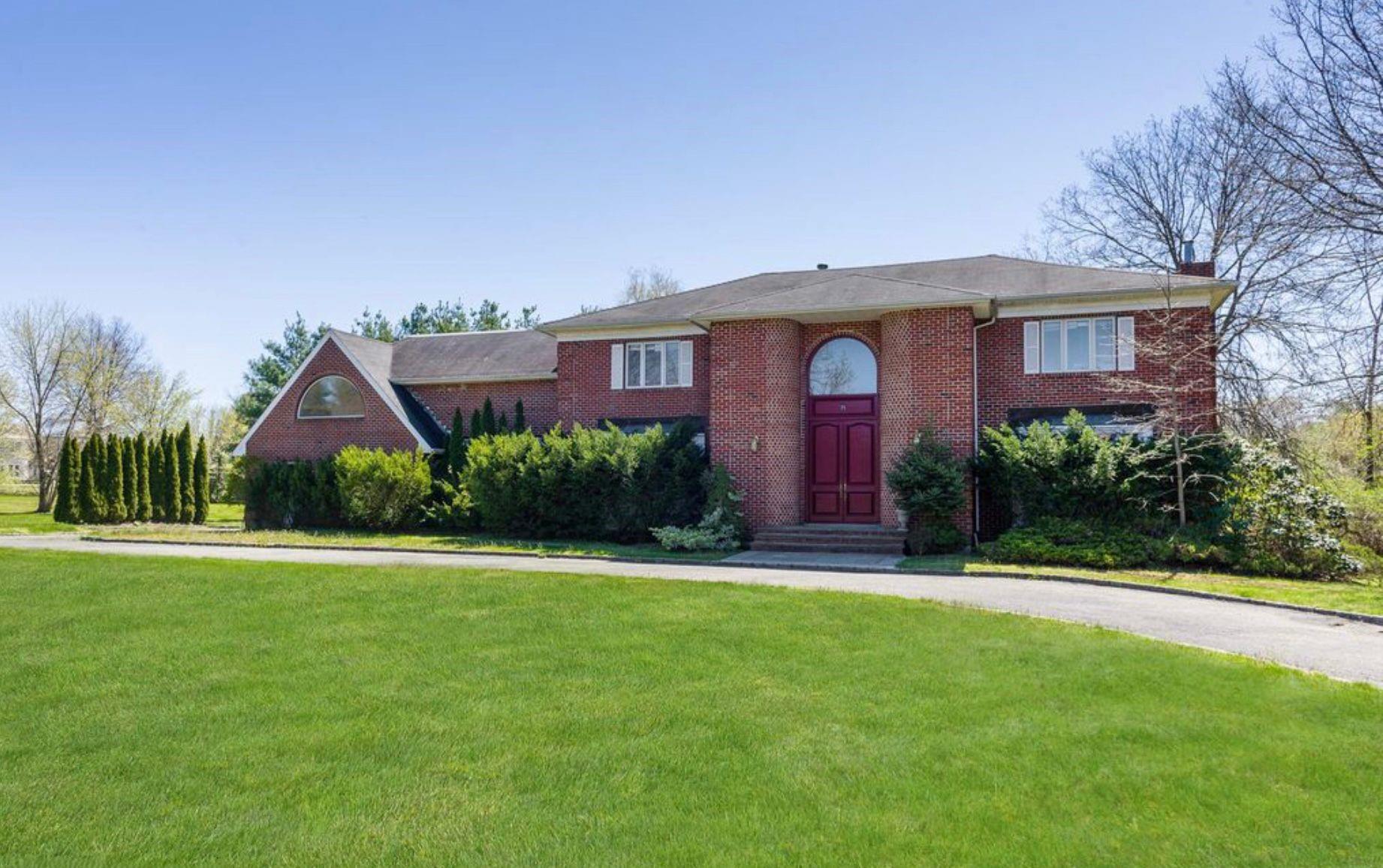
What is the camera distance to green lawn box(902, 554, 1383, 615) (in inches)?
428

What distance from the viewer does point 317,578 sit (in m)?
11.4

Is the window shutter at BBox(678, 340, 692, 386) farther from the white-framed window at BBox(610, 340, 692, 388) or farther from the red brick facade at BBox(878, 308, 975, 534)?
the red brick facade at BBox(878, 308, 975, 534)

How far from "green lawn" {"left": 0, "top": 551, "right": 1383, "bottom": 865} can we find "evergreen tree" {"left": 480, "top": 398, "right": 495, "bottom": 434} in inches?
608

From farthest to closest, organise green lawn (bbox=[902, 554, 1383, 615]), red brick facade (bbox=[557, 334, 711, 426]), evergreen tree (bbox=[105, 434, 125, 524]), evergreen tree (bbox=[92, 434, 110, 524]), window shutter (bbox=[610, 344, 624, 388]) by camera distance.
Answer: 1. evergreen tree (bbox=[105, 434, 125, 524])
2. evergreen tree (bbox=[92, 434, 110, 524])
3. window shutter (bbox=[610, 344, 624, 388])
4. red brick facade (bbox=[557, 334, 711, 426])
5. green lawn (bbox=[902, 554, 1383, 615])

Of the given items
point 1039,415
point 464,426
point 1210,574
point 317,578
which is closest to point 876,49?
point 1039,415

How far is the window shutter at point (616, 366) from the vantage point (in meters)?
21.5

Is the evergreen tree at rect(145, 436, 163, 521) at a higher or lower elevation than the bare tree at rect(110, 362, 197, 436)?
lower

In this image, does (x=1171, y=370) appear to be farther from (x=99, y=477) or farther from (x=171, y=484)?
(x=99, y=477)

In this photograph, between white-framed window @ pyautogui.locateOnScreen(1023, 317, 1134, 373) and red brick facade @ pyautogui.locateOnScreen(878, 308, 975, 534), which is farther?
white-framed window @ pyautogui.locateOnScreen(1023, 317, 1134, 373)

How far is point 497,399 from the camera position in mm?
25078

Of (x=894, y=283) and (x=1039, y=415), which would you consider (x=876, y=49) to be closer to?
(x=894, y=283)

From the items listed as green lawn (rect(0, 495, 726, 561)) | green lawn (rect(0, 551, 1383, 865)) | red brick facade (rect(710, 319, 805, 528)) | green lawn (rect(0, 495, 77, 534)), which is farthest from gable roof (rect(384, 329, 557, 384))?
green lawn (rect(0, 551, 1383, 865))

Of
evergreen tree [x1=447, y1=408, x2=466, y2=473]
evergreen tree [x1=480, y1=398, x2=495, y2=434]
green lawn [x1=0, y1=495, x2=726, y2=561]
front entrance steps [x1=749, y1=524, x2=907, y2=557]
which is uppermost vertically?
evergreen tree [x1=480, y1=398, x2=495, y2=434]

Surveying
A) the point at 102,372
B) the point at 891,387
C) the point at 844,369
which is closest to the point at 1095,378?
the point at 891,387
